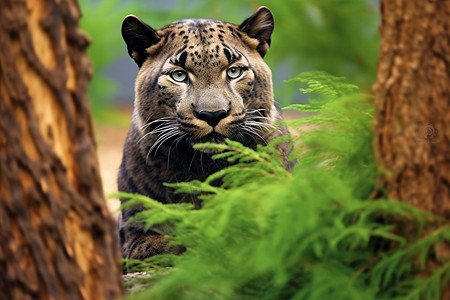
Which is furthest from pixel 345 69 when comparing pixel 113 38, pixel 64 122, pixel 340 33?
pixel 113 38

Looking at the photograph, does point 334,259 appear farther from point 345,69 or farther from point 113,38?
point 113,38

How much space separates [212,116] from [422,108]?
1623 millimetres

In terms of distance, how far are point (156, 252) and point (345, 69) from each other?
5.04ft

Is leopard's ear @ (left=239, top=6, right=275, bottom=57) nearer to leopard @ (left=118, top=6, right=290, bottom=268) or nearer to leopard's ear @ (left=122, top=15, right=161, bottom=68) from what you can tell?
leopard @ (left=118, top=6, right=290, bottom=268)

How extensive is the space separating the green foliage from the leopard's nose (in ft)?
3.68

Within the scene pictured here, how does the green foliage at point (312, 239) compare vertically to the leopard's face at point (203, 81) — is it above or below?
below

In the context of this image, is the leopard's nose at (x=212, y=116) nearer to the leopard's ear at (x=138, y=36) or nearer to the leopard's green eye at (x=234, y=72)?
the leopard's green eye at (x=234, y=72)

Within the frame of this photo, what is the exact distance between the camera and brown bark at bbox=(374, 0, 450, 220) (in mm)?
2518

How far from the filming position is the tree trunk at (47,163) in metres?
2.46

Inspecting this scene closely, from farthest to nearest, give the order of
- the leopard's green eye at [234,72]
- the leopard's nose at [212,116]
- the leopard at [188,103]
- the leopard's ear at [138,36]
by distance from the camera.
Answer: the leopard's ear at [138,36]
the leopard's green eye at [234,72]
the leopard at [188,103]
the leopard's nose at [212,116]

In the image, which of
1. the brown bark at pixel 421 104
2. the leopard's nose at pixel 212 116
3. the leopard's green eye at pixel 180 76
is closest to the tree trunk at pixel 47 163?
the brown bark at pixel 421 104

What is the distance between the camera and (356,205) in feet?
8.09

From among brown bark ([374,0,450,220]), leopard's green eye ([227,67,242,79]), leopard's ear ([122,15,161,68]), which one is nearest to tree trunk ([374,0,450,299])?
brown bark ([374,0,450,220])

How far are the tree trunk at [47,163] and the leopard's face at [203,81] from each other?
4.88ft
